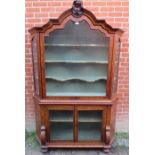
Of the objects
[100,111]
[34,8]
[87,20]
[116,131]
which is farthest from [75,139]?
[34,8]

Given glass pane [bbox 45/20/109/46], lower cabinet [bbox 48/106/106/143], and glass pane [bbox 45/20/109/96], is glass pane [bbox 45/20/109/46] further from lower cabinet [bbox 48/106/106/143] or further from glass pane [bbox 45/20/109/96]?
lower cabinet [bbox 48/106/106/143]

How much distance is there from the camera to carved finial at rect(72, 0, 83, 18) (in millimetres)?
2559

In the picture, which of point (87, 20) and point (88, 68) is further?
point (88, 68)

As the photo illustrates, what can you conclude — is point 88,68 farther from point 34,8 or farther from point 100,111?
point 34,8

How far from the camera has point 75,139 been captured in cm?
297

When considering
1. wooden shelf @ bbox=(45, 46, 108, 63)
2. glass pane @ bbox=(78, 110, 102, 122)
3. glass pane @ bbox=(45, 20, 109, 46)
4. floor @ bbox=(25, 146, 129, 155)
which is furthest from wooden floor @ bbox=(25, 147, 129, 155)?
glass pane @ bbox=(45, 20, 109, 46)

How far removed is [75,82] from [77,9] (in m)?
0.85

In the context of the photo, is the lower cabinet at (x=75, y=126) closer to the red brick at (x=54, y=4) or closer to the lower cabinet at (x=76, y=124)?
the lower cabinet at (x=76, y=124)

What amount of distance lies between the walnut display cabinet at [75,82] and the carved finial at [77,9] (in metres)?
0.07

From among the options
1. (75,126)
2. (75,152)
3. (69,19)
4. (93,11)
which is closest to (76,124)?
(75,126)

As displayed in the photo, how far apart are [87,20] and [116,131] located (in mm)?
1642

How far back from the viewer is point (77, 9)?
2.58 metres

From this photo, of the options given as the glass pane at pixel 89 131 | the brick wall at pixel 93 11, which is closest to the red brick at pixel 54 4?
the brick wall at pixel 93 11

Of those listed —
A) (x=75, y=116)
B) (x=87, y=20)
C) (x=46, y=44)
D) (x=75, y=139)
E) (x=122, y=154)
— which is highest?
(x=87, y=20)
